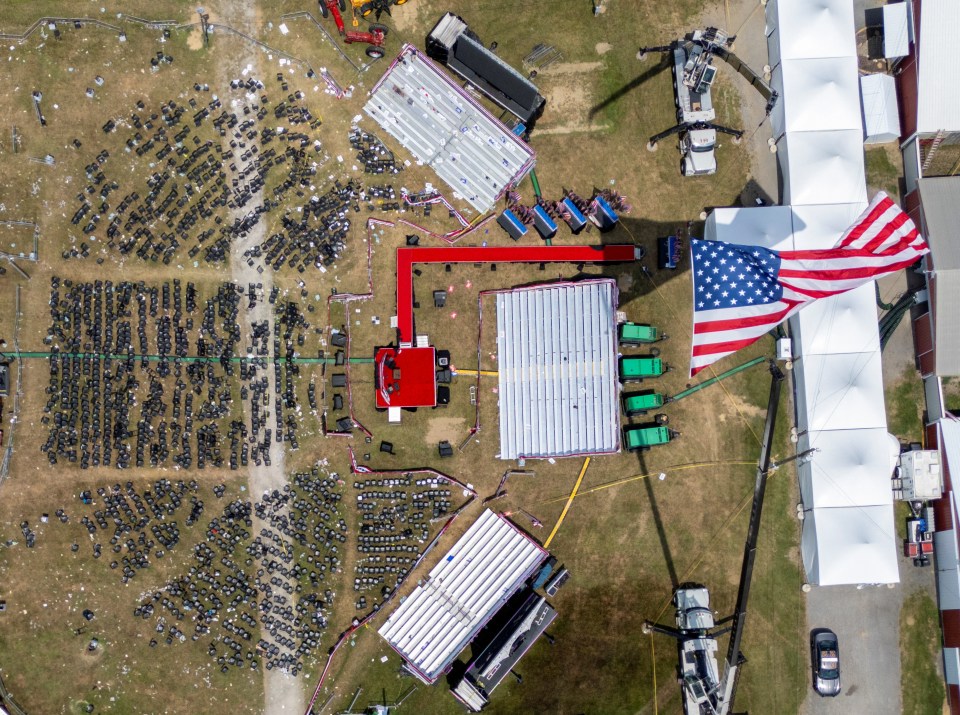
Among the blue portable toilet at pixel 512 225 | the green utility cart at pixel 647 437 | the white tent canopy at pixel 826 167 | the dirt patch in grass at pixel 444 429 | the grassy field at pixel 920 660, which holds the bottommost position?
the grassy field at pixel 920 660

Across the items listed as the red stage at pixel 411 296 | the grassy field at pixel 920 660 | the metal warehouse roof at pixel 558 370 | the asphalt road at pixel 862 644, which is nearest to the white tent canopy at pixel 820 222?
the red stage at pixel 411 296

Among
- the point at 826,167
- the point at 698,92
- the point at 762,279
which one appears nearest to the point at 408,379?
the point at 762,279

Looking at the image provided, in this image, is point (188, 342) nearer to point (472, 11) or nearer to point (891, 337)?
point (472, 11)

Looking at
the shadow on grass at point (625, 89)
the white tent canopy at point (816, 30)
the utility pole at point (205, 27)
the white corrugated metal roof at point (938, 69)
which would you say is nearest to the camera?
the white corrugated metal roof at point (938, 69)

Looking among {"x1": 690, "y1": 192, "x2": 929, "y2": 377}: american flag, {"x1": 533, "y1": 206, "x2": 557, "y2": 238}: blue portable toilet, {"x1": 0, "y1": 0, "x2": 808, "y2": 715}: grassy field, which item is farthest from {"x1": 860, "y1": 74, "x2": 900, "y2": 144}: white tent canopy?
{"x1": 533, "y1": 206, "x2": 557, "y2": 238}: blue portable toilet

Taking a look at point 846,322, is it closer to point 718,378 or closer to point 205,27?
point 718,378

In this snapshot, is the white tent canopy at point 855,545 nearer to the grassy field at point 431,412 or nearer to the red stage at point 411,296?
the grassy field at point 431,412
